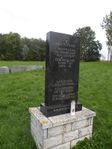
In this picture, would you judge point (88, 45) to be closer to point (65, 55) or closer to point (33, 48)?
point (33, 48)

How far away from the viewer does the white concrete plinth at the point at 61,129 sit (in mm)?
2736

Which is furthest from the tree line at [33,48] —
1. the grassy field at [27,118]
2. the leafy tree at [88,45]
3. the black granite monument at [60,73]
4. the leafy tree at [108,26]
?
the black granite monument at [60,73]

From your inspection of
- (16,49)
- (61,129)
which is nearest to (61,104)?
(61,129)

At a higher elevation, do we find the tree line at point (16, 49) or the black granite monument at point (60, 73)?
the tree line at point (16, 49)

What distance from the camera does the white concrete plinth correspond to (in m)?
2.74

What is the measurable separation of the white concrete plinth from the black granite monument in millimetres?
191

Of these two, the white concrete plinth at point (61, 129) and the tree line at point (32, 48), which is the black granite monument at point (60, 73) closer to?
the white concrete plinth at point (61, 129)

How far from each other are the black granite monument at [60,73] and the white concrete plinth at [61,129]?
191mm

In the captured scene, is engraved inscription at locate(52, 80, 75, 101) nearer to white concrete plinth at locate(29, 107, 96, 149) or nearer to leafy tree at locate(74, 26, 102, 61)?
white concrete plinth at locate(29, 107, 96, 149)

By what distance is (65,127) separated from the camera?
2.89 metres

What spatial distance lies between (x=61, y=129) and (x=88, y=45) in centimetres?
3676

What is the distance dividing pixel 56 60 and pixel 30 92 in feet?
11.8

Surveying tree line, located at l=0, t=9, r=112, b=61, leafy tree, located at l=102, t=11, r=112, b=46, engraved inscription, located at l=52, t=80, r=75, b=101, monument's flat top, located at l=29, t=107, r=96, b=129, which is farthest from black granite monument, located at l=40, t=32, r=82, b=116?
tree line, located at l=0, t=9, r=112, b=61

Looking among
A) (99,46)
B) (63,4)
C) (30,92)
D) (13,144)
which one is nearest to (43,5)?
(63,4)
